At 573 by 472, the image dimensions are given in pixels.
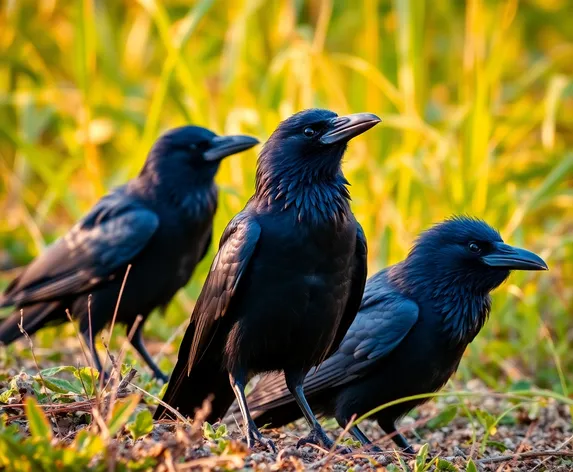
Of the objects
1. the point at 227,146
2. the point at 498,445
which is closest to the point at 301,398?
the point at 498,445

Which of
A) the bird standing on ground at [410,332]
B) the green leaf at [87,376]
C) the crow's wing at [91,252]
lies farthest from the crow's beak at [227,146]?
the green leaf at [87,376]

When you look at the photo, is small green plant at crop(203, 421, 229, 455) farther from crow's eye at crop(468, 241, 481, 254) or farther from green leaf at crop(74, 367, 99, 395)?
crow's eye at crop(468, 241, 481, 254)

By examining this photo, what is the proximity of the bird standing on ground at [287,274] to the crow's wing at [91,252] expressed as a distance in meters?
1.32

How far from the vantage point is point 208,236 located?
5.81m

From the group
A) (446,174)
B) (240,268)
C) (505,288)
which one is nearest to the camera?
(240,268)

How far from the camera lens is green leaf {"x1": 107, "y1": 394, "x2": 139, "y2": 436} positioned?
2924 millimetres

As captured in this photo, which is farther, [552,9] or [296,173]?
[552,9]

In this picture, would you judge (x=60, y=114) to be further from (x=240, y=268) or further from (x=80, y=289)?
(x=240, y=268)

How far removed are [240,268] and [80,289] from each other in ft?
6.63

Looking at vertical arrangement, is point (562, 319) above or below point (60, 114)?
below

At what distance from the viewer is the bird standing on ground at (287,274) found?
→ 3840 millimetres

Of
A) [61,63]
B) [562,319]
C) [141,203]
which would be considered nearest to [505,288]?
[562,319]

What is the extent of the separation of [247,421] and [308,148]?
1118 mm

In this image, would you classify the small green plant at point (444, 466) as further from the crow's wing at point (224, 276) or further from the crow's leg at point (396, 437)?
the crow's wing at point (224, 276)
